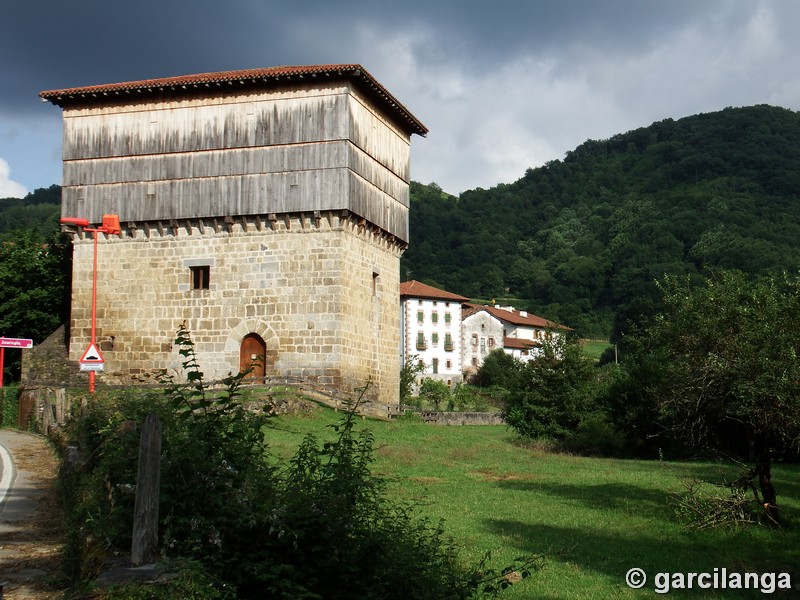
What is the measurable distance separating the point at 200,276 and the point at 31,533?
764 inches

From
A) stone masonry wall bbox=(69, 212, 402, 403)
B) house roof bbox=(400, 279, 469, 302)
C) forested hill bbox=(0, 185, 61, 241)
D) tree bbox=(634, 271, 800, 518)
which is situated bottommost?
tree bbox=(634, 271, 800, 518)

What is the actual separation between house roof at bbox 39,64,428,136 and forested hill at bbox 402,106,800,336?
6777cm

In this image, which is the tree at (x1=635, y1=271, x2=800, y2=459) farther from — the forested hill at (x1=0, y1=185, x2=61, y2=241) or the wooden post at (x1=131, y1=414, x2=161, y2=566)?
the forested hill at (x1=0, y1=185, x2=61, y2=241)

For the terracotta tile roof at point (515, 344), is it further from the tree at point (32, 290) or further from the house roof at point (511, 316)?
the tree at point (32, 290)

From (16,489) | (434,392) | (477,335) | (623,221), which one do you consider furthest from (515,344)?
(16,489)

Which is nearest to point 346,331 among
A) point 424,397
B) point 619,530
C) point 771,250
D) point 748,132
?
point 619,530

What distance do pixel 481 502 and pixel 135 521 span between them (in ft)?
31.5

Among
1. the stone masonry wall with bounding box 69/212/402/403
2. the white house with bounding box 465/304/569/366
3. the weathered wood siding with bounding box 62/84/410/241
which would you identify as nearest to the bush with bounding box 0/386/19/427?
the stone masonry wall with bounding box 69/212/402/403

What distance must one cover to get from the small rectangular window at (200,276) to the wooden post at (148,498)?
76.6 feet

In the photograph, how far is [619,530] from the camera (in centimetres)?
A: 1337

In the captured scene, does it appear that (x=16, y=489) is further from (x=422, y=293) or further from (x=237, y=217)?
(x=422, y=293)

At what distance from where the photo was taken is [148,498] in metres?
6.71

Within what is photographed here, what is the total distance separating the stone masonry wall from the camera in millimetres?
28188

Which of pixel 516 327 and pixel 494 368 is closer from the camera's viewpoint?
pixel 494 368
